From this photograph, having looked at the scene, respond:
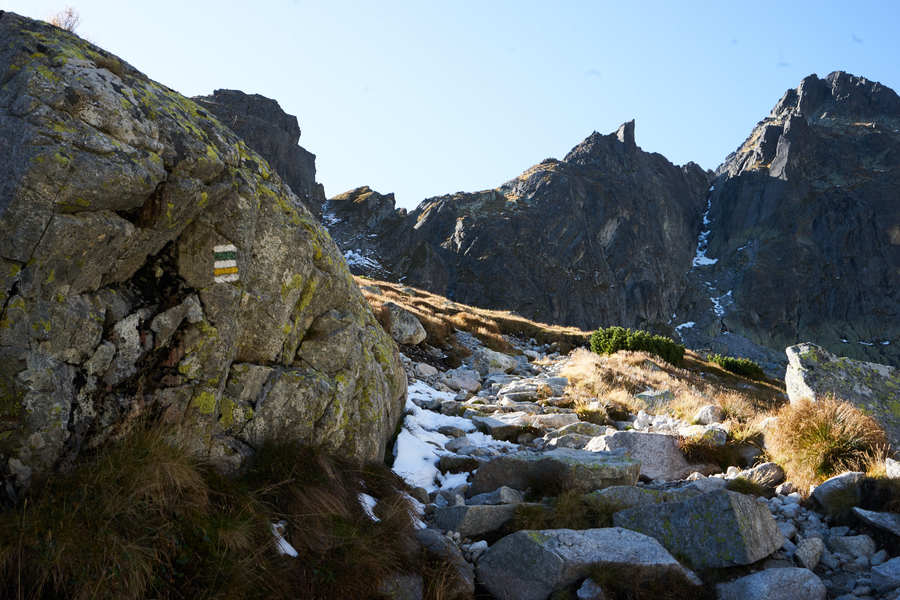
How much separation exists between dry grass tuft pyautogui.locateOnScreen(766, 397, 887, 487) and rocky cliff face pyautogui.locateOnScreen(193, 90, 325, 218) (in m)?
124

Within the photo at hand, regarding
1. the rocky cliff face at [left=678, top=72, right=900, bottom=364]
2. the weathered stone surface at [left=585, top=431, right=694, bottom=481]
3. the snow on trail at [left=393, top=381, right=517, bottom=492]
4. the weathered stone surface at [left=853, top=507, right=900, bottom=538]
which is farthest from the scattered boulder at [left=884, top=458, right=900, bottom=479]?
the rocky cliff face at [left=678, top=72, right=900, bottom=364]

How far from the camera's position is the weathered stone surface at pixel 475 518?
18.7 ft

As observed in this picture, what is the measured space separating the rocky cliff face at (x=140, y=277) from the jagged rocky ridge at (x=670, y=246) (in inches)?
4263

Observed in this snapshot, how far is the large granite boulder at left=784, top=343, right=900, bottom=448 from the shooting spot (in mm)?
8758

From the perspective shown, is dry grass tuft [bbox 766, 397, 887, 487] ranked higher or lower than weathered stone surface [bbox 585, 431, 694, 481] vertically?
higher

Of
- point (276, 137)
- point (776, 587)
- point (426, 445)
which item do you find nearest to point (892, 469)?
point (776, 587)

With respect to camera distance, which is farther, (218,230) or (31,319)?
(218,230)

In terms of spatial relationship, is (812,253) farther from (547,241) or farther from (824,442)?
(824,442)

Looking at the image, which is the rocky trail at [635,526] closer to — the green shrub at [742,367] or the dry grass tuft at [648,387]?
the dry grass tuft at [648,387]

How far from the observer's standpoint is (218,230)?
5277mm

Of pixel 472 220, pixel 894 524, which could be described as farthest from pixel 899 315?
pixel 894 524

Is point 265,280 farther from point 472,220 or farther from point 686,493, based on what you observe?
point 472,220

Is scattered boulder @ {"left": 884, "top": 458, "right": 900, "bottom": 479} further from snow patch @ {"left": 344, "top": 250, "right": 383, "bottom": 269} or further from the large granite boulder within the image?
snow patch @ {"left": 344, "top": 250, "right": 383, "bottom": 269}

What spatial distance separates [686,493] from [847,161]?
233619 millimetres
